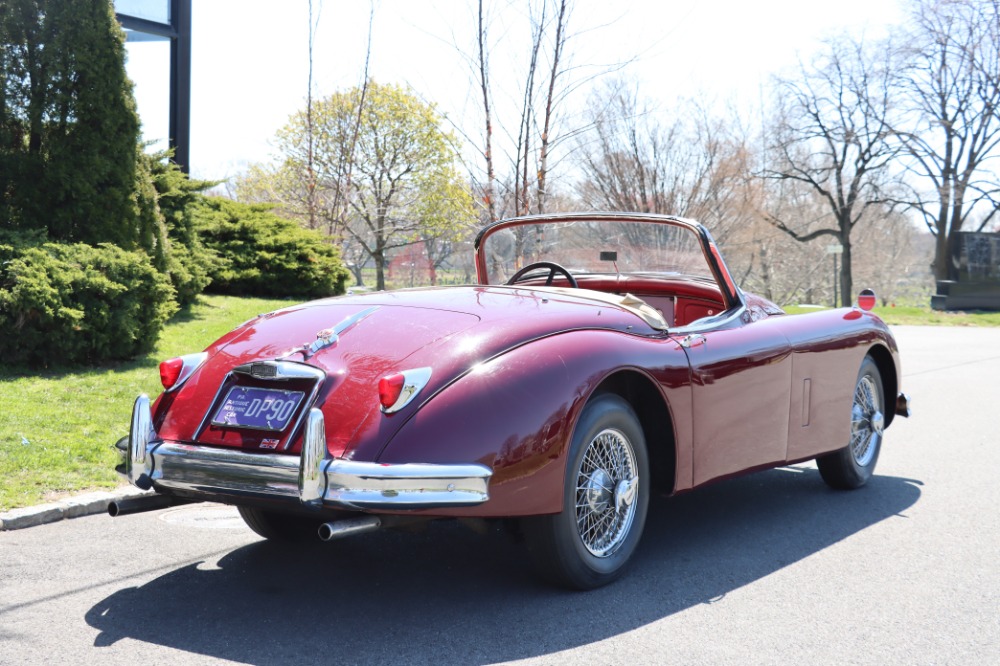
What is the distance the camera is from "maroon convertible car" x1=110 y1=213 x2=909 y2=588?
346 centimetres

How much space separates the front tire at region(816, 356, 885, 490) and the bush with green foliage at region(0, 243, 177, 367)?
18.6ft

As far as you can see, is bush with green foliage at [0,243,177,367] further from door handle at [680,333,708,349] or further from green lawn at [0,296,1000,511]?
door handle at [680,333,708,349]

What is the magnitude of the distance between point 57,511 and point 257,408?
6.60 ft

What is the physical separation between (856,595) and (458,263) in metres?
38.5

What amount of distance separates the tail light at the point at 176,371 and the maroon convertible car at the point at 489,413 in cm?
1

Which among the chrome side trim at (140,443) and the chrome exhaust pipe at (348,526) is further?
the chrome side trim at (140,443)

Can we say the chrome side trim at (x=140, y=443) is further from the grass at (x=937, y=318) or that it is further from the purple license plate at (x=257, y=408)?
the grass at (x=937, y=318)

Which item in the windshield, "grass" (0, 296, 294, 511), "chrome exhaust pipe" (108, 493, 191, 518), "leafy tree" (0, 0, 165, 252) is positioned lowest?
"grass" (0, 296, 294, 511)

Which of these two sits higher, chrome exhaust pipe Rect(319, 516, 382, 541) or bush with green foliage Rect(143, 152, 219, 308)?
bush with green foliage Rect(143, 152, 219, 308)

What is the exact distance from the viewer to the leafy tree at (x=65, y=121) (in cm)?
902

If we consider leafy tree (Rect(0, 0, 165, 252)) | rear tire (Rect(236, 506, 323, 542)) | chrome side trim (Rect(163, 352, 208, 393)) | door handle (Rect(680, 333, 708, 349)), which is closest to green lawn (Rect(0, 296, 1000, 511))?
rear tire (Rect(236, 506, 323, 542))

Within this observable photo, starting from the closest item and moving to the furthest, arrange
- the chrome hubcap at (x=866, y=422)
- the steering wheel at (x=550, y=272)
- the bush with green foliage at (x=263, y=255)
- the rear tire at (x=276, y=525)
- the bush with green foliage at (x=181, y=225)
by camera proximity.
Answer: the rear tire at (x=276, y=525) < the steering wheel at (x=550, y=272) < the chrome hubcap at (x=866, y=422) < the bush with green foliage at (x=181, y=225) < the bush with green foliage at (x=263, y=255)

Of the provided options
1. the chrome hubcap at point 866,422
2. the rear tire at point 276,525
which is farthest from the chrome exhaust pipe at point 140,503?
the chrome hubcap at point 866,422

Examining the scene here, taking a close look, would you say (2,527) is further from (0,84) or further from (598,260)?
(0,84)
